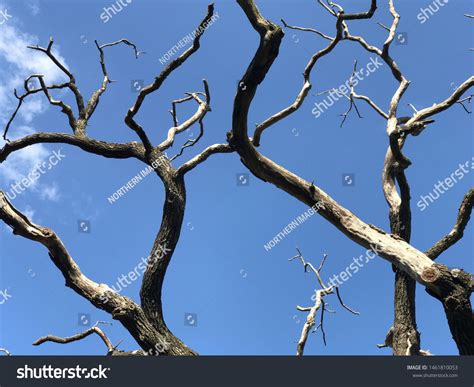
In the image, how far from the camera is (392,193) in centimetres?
696

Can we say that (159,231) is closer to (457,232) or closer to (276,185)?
(276,185)

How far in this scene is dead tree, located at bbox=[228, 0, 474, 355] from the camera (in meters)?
4.63

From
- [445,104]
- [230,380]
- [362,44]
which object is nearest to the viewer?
[230,380]

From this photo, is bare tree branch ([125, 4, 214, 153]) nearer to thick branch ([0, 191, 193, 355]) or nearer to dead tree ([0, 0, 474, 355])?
dead tree ([0, 0, 474, 355])

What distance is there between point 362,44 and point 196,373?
20.2 ft

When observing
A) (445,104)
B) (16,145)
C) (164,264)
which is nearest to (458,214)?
(445,104)

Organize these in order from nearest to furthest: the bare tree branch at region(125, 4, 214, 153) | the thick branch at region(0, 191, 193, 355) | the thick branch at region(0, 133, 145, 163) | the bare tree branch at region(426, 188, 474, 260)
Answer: the thick branch at region(0, 191, 193, 355)
the bare tree branch at region(125, 4, 214, 153)
the bare tree branch at region(426, 188, 474, 260)
the thick branch at region(0, 133, 145, 163)

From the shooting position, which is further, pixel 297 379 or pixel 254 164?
pixel 254 164

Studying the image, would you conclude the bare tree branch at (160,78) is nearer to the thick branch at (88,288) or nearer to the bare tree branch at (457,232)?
the thick branch at (88,288)

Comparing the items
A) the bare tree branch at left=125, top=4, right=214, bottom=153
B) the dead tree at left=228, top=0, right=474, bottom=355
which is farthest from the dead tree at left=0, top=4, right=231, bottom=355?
the dead tree at left=228, top=0, right=474, bottom=355

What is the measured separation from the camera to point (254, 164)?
222 inches

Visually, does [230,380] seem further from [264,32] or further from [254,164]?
[264,32]

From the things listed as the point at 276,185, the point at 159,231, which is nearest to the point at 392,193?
the point at 276,185

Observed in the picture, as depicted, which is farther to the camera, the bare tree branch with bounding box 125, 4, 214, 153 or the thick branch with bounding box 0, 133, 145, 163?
the thick branch with bounding box 0, 133, 145, 163
